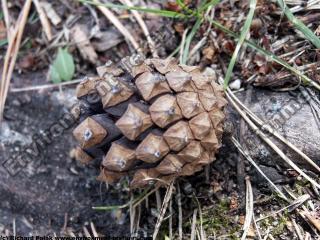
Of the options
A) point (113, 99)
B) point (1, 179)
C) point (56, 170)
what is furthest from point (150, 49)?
point (1, 179)

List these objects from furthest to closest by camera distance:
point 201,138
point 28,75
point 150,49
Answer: point 28,75 < point 150,49 < point 201,138

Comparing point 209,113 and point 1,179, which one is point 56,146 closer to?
point 1,179

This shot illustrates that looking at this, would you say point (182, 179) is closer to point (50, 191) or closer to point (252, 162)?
point (252, 162)

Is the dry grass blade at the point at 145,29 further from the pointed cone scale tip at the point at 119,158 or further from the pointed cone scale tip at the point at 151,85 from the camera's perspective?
the pointed cone scale tip at the point at 119,158

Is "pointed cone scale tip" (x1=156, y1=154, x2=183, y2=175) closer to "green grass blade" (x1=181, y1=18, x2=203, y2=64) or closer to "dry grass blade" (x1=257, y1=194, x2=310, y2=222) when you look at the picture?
"dry grass blade" (x1=257, y1=194, x2=310, y2=222)

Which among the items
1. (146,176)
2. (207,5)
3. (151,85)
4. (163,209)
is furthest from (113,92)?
(207,5)
